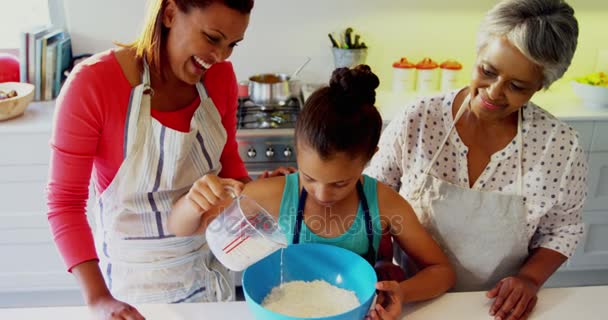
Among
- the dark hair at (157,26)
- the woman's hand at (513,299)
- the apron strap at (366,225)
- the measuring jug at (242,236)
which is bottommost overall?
the woman's hand at (513,299)

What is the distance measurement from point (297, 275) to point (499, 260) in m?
0.50

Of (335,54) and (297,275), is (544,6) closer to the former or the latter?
(297,275)

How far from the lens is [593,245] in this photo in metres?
2.56

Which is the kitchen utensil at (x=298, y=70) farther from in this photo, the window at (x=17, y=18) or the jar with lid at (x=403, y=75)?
the window at (x=17, y=18)

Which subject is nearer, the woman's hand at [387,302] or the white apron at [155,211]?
the woman's hand at [387,302]

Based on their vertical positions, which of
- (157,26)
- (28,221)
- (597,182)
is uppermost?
(157,26)

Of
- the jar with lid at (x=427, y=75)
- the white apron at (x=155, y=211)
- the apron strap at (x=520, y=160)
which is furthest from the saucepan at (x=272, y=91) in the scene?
the apron strap at (x=520, y=160)

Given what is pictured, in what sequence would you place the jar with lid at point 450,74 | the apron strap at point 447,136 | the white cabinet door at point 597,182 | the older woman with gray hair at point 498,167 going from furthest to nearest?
1. the jar with lid at point 450,74
2. the white cabinet door at point 597,182
3. the apron strap at point 447,136
4. the older woman with gray hair at point 498,167

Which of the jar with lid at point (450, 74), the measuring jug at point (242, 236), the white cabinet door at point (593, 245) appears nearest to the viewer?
the measuring jug at point (242, 236)

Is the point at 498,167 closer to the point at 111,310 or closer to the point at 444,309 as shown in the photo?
the point at 444,309

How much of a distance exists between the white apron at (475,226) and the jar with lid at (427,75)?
4.48 feet

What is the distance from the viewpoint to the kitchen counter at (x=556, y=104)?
2234 millimetres

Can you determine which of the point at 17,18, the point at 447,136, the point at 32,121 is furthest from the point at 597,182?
the point at 17,18

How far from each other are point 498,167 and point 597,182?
4.74 ft
